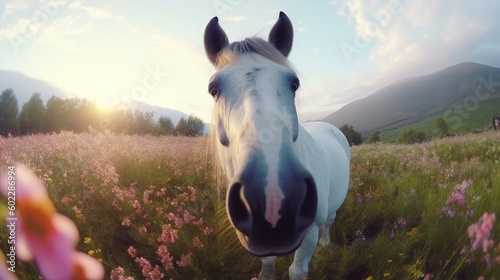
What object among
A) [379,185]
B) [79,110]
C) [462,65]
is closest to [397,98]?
[462,65]

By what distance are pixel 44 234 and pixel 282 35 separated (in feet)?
10.00

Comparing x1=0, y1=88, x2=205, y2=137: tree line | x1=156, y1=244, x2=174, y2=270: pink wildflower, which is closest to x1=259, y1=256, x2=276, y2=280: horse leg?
x1=156, y1=244, x2=174, y2=270: pink wildflower

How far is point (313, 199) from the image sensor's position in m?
1.59

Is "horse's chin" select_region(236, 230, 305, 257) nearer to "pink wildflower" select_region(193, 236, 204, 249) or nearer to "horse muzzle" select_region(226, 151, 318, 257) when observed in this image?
"horse muzzle" select_region(226, 151, 318, 257)

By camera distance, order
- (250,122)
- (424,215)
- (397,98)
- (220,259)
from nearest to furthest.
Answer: (250,122)
(220,259)
(424,215)
(397,98)

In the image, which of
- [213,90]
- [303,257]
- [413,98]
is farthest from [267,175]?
[413,98]

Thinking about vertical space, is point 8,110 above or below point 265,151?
below

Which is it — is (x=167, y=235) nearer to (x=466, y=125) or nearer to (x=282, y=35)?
(x=282, y=35)

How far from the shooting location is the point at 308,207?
1.60 meters

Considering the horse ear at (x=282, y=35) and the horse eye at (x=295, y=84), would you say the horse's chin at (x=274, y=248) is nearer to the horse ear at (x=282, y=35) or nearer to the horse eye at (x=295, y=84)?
the horse eye at (x=295, y=84)

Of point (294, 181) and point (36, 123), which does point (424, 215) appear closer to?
point (294, 181)

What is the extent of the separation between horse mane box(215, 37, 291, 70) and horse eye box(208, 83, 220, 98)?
30 cm

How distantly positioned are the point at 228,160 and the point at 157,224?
131 centimetres

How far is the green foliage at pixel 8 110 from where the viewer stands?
16.8 meters
